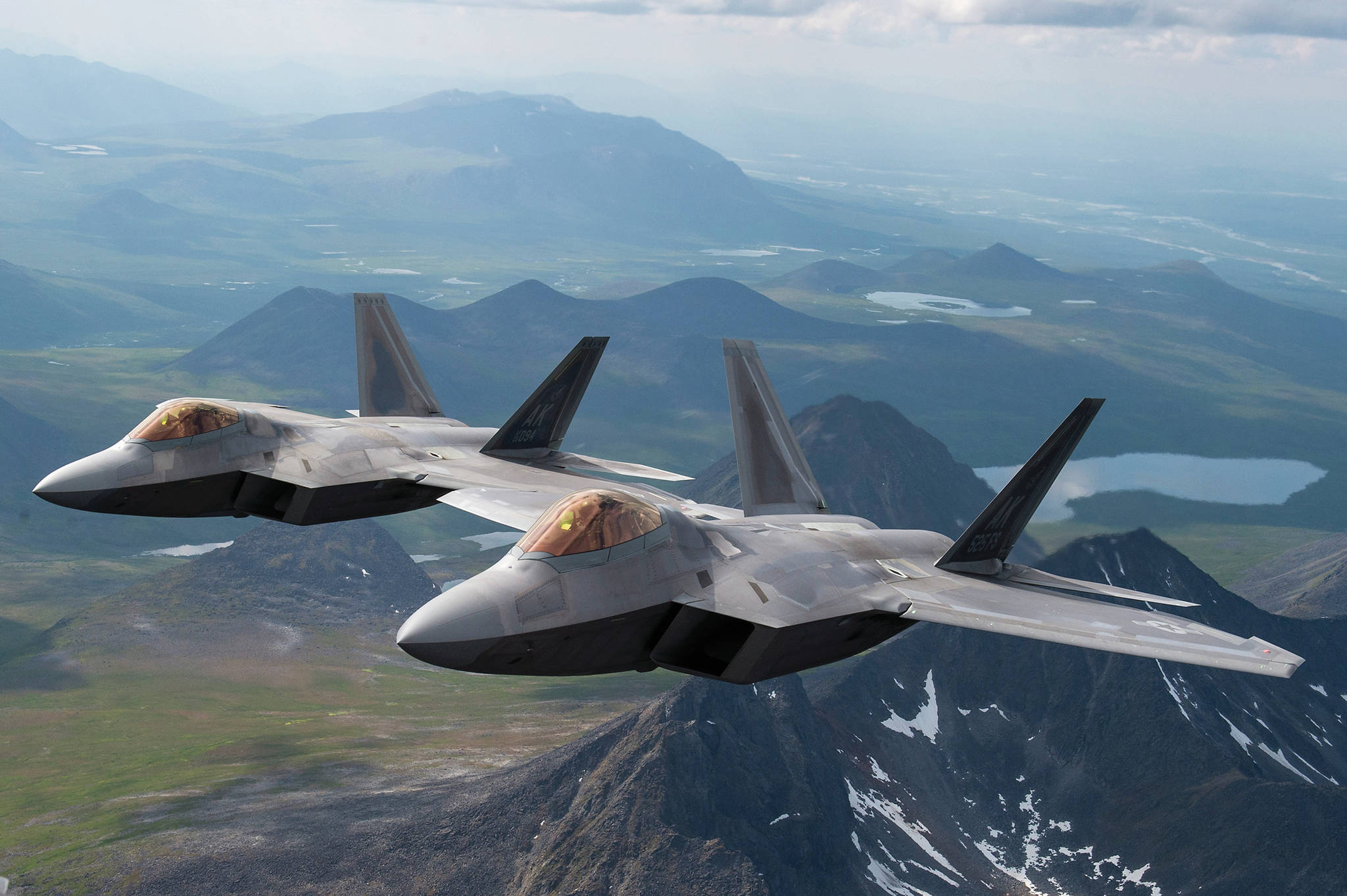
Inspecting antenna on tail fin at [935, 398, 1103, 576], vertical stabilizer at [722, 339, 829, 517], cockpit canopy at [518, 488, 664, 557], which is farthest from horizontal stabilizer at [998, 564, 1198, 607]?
cockpit canopy at [518, 488, 664, 557]

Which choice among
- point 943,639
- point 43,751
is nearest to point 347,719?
point 43,751

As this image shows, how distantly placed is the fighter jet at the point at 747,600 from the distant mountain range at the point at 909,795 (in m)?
52.3

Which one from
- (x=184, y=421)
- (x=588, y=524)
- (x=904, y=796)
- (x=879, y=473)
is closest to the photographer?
(x=588, y=524)

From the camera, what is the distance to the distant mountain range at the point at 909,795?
243ft

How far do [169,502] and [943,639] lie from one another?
96.3 m

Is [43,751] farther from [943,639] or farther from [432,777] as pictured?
[943,639]

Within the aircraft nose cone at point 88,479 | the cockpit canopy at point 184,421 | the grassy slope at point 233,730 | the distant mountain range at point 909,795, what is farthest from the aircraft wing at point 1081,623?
the grassy slope at point 233,730

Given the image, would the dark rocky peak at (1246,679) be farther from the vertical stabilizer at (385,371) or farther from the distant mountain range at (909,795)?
the vertical stabilizer at (385,371)

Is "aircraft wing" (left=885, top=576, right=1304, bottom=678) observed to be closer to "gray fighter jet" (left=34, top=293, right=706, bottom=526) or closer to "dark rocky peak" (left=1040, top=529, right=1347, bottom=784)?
"gray fighter jet" (left=34, top=293, right=706, bottom=526)

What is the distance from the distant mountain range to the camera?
243 ft

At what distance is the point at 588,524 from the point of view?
2164 cm

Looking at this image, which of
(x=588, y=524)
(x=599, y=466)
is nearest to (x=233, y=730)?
(x=599, y=466)

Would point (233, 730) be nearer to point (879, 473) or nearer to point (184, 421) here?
point (184, 421)

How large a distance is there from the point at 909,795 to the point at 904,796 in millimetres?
1065
